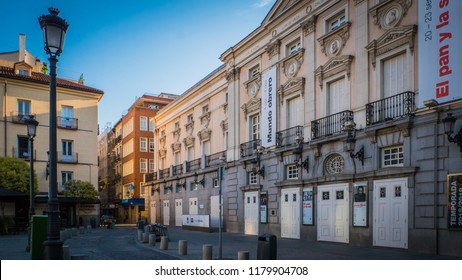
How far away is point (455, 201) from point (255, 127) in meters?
14.5

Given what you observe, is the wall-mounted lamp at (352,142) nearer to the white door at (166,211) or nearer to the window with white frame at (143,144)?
the white door at (166,211)

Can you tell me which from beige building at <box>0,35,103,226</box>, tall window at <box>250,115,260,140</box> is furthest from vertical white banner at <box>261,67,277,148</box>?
beige building at <box>0,35,103,226</box>

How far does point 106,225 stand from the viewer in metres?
42.0

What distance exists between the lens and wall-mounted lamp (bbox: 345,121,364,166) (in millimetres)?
17500

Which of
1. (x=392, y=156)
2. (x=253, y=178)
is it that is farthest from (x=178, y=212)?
(x=392, y=156)

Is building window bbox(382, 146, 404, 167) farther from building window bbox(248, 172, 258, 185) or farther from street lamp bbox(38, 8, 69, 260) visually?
street lamp bbox(38, 8, 69, 260)

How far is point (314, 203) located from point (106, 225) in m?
27.5

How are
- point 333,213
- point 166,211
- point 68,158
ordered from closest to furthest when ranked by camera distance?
point 333,213 → point 68,158 → point 166,211

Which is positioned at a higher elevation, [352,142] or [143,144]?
[143,144]

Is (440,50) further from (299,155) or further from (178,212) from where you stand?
(178,212)

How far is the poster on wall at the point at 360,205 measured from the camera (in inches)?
675

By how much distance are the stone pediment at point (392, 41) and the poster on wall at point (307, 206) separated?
6.70 metres

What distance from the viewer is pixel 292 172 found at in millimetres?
22656

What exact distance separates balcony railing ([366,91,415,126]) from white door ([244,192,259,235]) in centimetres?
1008
